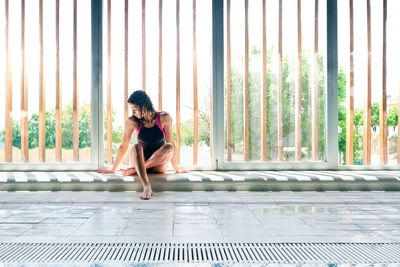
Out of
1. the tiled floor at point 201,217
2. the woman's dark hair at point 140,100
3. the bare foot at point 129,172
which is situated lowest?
the tiled floor at point 201,217

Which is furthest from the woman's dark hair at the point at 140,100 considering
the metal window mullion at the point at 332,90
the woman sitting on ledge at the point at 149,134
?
the metal window mullion at the point at 332,90

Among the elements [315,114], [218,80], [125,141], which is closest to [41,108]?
[125,141]

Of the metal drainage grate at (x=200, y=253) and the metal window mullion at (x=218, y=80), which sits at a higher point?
the metal window mullion at (x=218, y=80)

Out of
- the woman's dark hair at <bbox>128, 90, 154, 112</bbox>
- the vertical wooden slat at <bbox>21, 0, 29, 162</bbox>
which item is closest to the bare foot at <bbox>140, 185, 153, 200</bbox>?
the woman's dark hair at <bbox>128, 90, 154, 112</bbox>

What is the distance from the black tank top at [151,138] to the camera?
11.3 ft

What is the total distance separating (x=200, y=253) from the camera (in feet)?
5.16

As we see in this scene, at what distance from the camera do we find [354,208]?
2592mm

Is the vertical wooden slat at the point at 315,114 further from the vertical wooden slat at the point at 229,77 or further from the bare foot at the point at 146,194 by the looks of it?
the bare foot at the point at 146,194

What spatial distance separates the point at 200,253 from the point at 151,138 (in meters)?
2.00

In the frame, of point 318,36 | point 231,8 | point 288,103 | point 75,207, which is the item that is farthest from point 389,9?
point 75,207

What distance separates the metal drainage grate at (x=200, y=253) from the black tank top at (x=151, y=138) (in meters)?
1.77

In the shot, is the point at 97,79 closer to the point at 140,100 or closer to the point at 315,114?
the point at 140,100

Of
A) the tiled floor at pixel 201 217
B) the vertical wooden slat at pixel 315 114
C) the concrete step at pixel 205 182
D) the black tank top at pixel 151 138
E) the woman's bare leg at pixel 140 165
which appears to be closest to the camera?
the tiled floor at pixel 201 217

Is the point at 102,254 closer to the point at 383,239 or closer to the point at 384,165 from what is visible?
the point at 383,239
